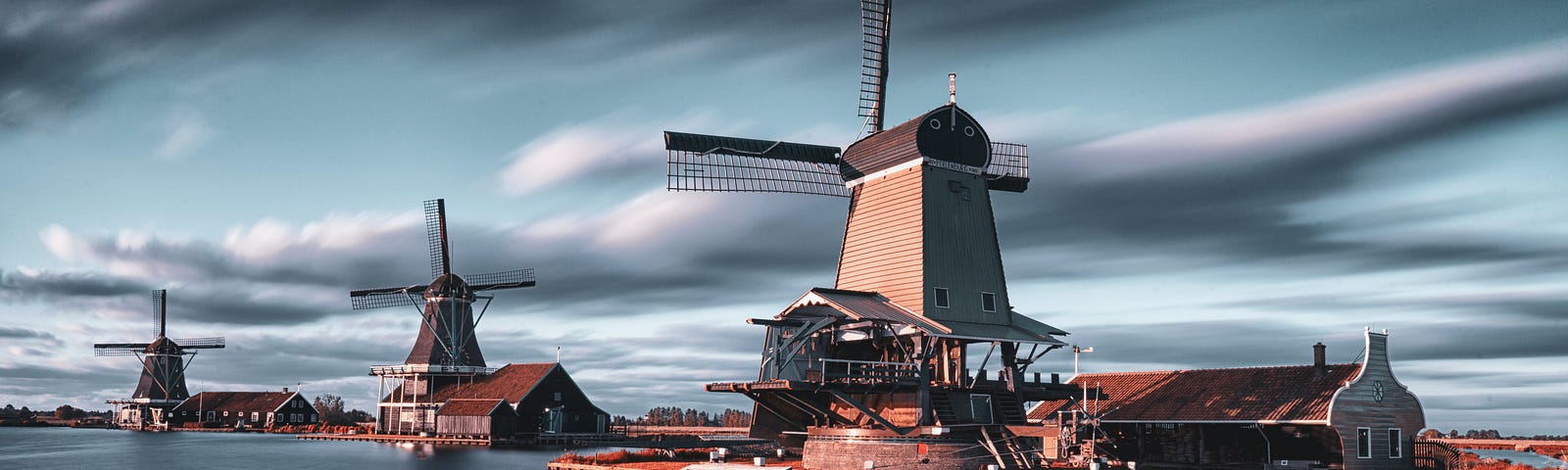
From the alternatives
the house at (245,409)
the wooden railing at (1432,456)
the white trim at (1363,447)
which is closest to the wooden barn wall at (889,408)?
the white trim at (1363,447)

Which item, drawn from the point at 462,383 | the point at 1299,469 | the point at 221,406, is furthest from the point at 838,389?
the point at 221,406

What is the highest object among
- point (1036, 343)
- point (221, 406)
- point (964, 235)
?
point (964, 235)

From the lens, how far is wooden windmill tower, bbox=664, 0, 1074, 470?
33000 millimetres

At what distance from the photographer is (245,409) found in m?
102

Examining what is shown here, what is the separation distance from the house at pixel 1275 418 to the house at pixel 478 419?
122 feet

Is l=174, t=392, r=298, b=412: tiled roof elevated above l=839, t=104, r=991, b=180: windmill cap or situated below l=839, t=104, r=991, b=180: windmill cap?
below

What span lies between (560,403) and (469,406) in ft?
17.3

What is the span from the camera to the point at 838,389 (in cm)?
3266

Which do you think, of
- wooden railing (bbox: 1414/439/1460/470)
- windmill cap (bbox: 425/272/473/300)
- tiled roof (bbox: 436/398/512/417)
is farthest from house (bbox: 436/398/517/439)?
wooden railing (bbox: 1414/439/1460/470)

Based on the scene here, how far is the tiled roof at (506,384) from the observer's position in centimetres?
6988

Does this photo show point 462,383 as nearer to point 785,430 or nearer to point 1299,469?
point 785,430

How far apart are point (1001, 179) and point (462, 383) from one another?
4678cm

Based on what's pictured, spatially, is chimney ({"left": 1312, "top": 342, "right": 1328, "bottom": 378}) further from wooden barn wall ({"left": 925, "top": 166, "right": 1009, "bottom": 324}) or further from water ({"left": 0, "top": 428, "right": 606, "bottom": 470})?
water ({"left": 0, "top": 428, "right": 606, "bottom": 470})

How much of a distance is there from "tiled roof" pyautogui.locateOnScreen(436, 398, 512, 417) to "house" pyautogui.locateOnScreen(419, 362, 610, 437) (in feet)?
1.38
